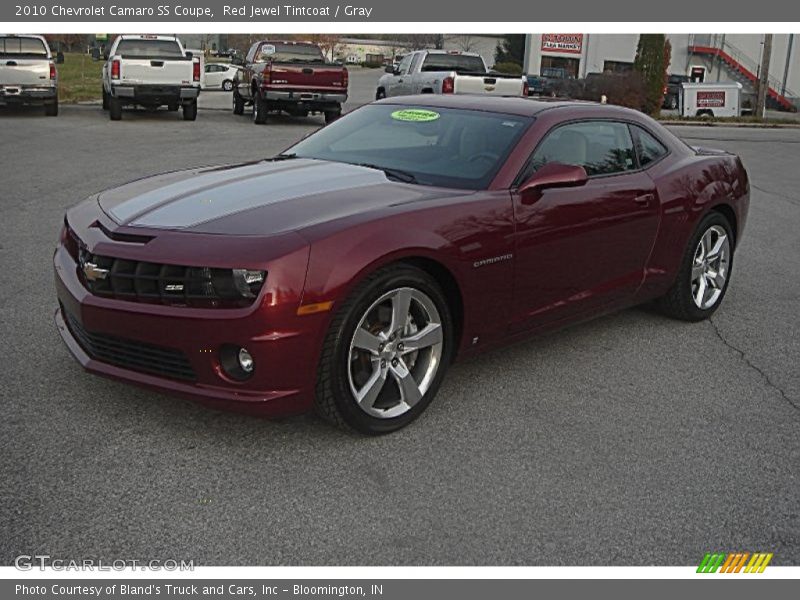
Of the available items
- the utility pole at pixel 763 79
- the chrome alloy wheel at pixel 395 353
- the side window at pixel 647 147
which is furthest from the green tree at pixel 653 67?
the chrome alloy wheel at pixel 395 353

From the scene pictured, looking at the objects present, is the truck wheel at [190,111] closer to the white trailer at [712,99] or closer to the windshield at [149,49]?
the windshield at [149,49]

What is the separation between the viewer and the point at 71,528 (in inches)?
125

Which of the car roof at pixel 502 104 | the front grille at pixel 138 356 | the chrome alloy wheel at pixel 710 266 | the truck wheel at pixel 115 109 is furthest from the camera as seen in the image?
the truck wheel at pixel 115 109

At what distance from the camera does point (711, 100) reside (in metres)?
35.0

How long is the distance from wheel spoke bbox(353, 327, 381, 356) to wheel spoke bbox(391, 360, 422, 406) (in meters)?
0.16

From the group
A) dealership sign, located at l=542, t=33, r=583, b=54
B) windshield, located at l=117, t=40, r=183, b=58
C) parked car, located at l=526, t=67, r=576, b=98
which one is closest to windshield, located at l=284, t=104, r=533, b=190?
windshield, located at l=117, t=40, r=183, b=58

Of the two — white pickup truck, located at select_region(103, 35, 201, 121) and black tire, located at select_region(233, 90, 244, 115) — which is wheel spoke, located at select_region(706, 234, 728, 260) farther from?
black tire, located at select_region(233, 90, 244, 115)

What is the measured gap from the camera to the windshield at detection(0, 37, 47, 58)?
2039cm

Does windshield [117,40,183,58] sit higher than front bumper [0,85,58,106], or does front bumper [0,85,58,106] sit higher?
windshield [117,40,183,58]

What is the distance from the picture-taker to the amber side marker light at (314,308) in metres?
3.60

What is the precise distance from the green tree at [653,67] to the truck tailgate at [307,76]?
1909cm

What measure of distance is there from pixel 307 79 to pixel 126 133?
4257mm

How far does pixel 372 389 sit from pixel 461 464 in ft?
1.71

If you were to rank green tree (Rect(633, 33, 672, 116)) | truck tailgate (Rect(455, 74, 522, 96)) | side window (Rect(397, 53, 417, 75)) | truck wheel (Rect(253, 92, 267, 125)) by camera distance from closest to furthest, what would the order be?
1. truck tailgate (Rect(455, 74, 522, 96))
2. truck wheel (Rect(253, 92, 267, 125))
3. side window (Rect(397, 53, 417, 75))
4. green tree (Rect(633, 33, 672, 116))
